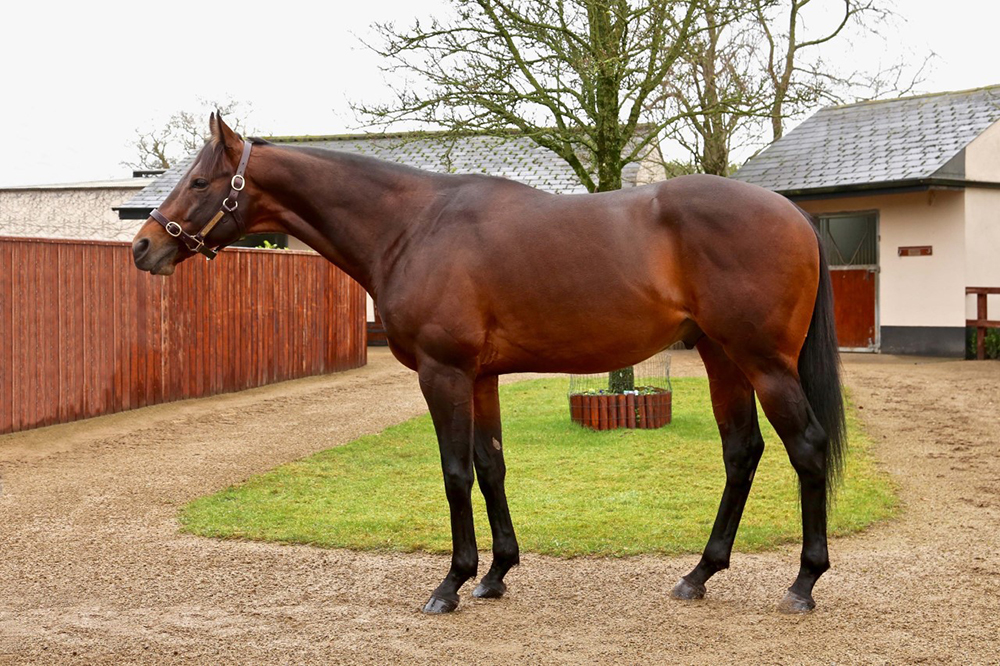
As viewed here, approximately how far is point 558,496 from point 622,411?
2969 millimetres

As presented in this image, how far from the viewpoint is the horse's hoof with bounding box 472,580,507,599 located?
14.6 feet

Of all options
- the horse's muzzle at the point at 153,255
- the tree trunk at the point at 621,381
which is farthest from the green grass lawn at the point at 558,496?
the horse's muzzle at the point at 153,255

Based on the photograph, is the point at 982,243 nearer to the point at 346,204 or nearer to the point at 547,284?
the point at 547,284

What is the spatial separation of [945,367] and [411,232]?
12636mm

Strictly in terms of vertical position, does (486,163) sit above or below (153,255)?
above

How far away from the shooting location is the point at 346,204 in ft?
14.9

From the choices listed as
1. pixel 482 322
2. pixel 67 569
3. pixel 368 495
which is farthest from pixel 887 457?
pixel 67 569

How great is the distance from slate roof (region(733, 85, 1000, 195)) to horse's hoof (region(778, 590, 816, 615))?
13089 millimetres

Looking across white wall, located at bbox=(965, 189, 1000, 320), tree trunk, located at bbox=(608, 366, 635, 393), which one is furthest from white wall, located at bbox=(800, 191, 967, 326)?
tree trunk, located at bbox=(608, 366, 635, 393)

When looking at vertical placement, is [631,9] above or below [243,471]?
above

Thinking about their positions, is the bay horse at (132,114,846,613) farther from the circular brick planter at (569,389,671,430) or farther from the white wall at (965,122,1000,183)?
the white wall at (965,122,1000,183)

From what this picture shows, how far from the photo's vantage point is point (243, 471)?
8.16m

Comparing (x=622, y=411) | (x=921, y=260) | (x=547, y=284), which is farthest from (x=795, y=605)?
(x=921, y=260)

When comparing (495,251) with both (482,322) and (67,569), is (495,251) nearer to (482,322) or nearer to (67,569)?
(482,322)
